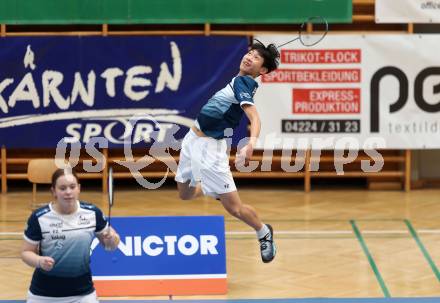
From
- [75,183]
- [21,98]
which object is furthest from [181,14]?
[75,183]

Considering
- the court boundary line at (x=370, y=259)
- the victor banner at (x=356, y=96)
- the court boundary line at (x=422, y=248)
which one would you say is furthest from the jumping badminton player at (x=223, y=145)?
the victor banner at (x=356, y=96)

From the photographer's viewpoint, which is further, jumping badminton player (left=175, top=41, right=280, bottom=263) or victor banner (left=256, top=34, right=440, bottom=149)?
victor banner (left=256, top=34, right=440, bottom=149)

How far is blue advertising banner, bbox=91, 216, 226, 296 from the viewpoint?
855 centimetres

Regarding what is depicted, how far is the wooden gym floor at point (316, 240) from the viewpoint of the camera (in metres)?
8.80

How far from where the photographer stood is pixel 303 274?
9.23 metres

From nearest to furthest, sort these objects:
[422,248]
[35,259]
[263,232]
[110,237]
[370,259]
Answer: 1. [35,259]
2. [110,237]
3. [263,232]
4. [370,259]
5. [422,248]

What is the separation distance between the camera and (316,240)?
1056 cm

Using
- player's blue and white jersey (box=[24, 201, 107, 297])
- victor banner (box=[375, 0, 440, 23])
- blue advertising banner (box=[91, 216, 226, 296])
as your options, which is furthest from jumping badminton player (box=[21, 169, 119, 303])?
victor banner (box=[375, 0, 440, 23])

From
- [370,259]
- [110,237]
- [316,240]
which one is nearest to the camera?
[110,237]

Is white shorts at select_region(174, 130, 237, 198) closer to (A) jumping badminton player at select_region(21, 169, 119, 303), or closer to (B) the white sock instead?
(B) the white sock

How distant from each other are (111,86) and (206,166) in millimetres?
4478

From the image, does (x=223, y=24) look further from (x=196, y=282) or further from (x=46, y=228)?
(x=46, y=228)

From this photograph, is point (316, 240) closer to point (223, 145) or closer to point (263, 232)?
point (263, 232)

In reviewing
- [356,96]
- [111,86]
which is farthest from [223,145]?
[356,96]
